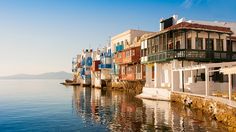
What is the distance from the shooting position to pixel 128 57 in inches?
2315

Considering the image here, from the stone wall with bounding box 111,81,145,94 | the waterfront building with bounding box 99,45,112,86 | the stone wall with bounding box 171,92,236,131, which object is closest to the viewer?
the stone wall with bounding box 171,92,236,131

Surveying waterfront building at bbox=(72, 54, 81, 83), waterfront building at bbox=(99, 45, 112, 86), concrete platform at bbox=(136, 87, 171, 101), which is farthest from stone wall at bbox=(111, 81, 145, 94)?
waterfront building at bbox=(72, 54, 81, 83)

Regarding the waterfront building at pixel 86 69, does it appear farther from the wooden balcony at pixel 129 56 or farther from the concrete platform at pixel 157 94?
the concrete platform at pixel 157 94

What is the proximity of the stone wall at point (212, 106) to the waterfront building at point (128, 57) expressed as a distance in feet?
66.1

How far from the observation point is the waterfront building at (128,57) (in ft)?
184

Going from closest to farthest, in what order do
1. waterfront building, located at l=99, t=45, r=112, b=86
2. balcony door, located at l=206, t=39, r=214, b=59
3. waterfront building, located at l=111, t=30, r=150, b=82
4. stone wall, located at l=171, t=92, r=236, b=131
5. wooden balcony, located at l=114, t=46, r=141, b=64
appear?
stone wall, located at l=171, t=92, r=236, b=131 → balcony door, located at l=206, t=39, r=214, b=59 → wooden balcony, located at l=114, t=46, r=141, b=64 → waterfront building, located at l=111, t=30, r=150, b=82 → waterfront building, located at l=99, t=45, r=112, b=86

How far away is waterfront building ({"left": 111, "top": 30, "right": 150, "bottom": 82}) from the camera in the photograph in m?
56.2

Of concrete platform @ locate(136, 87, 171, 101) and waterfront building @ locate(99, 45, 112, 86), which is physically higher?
waterfront building @ locate(99, 45, 112, 86)

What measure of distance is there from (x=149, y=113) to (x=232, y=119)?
9.61 meters

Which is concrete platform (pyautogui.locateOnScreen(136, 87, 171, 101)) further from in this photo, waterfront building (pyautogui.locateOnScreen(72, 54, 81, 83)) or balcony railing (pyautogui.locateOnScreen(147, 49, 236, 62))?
waterfront building (pyautogui.locateOnScreen(72, 54, 81, 83))

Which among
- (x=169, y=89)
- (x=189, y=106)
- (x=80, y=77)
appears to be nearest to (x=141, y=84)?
(x=169, y=89)

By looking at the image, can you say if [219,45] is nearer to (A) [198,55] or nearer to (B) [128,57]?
(A) [198,55]

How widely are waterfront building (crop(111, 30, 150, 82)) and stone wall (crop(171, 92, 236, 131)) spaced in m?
20.2

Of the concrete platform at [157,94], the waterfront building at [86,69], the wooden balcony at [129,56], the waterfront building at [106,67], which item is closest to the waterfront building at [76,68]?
the waterfront building at [86,69]
